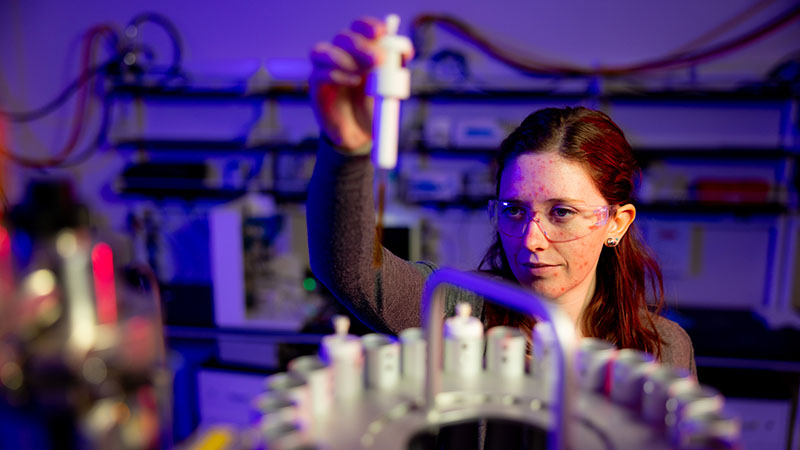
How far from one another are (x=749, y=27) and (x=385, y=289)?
2.98 meters

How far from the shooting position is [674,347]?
1110 millimetres

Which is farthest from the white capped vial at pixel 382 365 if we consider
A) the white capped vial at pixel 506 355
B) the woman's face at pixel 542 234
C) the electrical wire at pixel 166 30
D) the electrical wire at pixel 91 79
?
the electrical wire at pixel 166 30

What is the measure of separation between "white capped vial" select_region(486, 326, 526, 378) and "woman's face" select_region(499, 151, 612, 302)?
0.43m

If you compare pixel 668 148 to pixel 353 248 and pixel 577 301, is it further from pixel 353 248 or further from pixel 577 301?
pixel 353 248

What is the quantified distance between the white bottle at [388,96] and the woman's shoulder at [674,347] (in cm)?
85

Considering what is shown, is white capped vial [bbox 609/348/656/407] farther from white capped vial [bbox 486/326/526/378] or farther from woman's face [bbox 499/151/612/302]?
woman's face [bbox 499/151/612/302]

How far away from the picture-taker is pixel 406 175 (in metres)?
3.13

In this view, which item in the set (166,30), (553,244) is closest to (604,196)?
(553,244)

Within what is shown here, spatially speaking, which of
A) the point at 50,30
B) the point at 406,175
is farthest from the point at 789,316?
the point at 50,30

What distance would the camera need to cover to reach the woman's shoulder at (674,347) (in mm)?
1078

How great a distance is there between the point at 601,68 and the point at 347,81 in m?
2.67

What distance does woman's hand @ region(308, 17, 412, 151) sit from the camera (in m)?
0.56

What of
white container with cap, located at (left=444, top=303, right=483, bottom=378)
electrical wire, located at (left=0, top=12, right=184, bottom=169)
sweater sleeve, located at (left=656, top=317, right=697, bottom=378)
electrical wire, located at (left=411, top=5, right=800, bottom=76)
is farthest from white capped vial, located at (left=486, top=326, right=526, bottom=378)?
electrical wire, located at (left=0, top=12, right=184, bottom=169)

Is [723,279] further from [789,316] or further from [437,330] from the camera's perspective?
[437,330]
